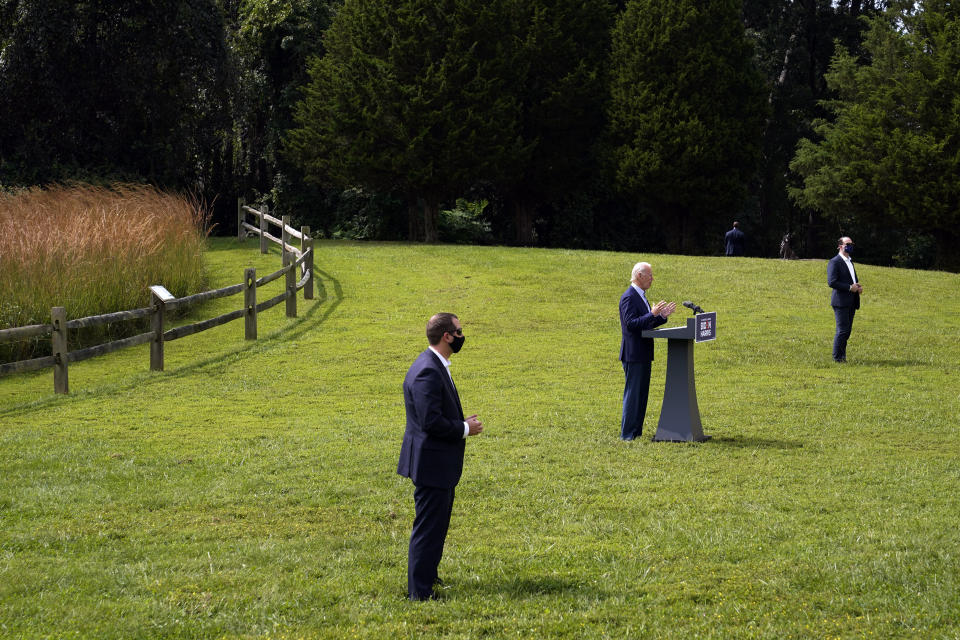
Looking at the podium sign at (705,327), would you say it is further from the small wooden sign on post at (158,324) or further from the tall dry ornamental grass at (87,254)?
the tall dry ornamental grass at (87,254)

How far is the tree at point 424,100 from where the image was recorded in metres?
38.5

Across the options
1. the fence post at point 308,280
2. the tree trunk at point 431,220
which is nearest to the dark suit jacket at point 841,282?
the fence post at point 308,280

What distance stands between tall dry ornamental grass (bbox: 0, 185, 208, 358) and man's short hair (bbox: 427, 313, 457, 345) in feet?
40.8

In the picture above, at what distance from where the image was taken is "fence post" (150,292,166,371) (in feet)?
51.9

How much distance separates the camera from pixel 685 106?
40906mm

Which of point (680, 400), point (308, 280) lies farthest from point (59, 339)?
point (308, 280)

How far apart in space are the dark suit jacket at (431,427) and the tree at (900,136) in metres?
35.2

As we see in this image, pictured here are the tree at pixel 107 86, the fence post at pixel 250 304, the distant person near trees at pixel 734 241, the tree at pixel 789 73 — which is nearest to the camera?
the fence post at pixel 250 304

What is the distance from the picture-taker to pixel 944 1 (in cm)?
4069

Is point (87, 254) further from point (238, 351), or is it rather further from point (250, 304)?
point (238, 351)

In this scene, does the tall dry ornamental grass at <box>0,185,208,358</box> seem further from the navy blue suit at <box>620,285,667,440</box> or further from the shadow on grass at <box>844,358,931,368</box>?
the shadow on grass at <box>844,358,931,368</box>

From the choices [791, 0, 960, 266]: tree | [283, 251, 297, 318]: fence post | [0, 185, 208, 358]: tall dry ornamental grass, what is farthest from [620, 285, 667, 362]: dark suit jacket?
[791, 0, 960, 266]: tree

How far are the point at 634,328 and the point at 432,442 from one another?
5.38 m

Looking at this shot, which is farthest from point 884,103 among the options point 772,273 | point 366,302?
point 366,302
